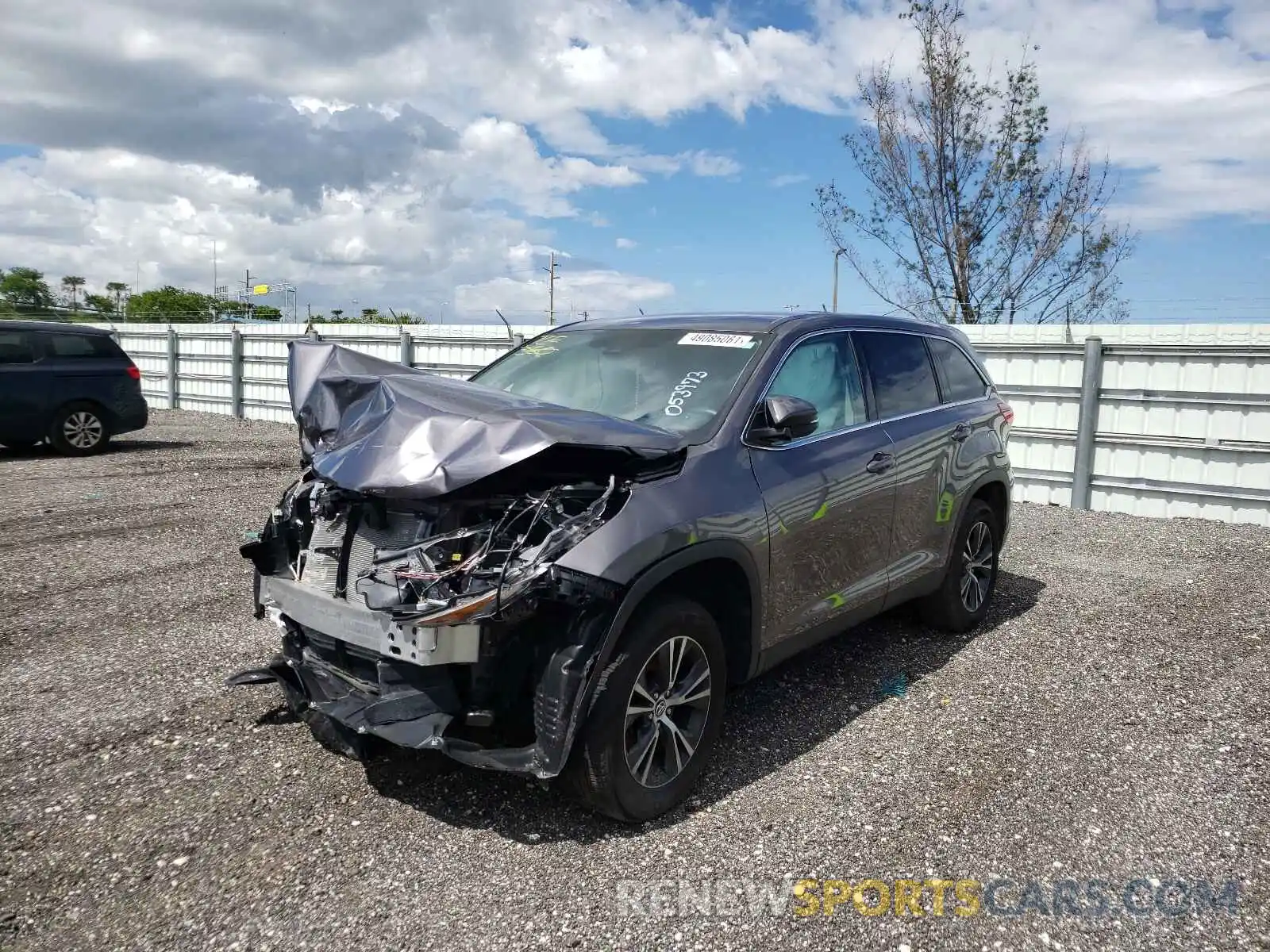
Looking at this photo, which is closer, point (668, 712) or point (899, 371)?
point (668, 712)

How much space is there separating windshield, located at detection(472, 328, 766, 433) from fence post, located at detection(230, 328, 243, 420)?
15375mm

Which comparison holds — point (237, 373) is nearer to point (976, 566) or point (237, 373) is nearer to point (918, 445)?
point (976, 566)

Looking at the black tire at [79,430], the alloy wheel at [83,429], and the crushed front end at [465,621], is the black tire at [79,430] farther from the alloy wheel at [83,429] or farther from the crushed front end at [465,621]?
the crushed front end at [465,621]

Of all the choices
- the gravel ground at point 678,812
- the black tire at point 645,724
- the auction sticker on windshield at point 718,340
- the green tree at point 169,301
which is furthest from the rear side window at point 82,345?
the green tree at point 169,301

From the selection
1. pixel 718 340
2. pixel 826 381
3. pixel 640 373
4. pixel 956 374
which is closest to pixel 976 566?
pixel 956 374

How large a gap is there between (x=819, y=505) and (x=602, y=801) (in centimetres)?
162

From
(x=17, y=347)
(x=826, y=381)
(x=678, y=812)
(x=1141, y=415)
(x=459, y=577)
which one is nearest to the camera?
(x=459, y=577)

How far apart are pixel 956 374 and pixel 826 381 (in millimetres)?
1593

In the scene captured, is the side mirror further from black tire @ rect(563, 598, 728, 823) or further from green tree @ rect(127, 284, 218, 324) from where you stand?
green tree @ rect(127, 284, 218, 324)

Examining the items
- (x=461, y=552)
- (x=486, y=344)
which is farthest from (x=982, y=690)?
(x=486, y=344)

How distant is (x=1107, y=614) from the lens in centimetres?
634

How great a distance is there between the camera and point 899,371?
17.0 feet

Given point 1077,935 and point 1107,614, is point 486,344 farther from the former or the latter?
point 1077,935

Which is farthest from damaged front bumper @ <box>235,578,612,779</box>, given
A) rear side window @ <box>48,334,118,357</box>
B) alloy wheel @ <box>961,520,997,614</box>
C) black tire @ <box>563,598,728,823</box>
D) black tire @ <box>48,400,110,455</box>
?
rear side window @ <box>48,334,118,357</box>
